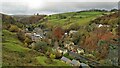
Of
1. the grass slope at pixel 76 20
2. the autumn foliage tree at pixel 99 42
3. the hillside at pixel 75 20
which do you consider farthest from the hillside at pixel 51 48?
the grass slope at pixel 76 20

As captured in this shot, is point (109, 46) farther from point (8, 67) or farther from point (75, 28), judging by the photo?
point (75, 28)

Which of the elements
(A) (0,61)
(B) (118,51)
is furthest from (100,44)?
(A) (0,61)

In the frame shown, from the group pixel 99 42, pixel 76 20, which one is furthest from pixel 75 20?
pixel 99 42

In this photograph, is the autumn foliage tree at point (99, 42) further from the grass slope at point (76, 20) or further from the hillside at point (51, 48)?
the grass slope at point (76, 20)

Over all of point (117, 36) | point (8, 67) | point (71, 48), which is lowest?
point (71, 48)

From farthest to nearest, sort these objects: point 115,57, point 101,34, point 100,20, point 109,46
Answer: point 100,20 < point 101,34 < point 109,46 < point 115,57

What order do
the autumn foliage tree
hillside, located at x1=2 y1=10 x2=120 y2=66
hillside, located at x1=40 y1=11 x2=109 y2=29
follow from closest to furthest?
hillside, located at x1=2 y1=10 x2=120 y2=66 < the autumn foliage tree < hillside, located at x1=40 y1=11 x2=109 y2=29

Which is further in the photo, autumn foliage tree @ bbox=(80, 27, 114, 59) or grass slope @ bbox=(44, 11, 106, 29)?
grass slope @ bbox=(44, 11, 106, 29)

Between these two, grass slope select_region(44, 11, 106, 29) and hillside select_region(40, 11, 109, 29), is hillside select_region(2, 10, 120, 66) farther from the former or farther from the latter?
grass slope select_region(44, 11, 106, 29)

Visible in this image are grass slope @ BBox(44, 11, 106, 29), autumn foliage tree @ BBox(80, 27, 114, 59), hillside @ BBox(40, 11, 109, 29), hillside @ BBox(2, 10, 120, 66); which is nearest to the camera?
hillside @ BBox(2, 10, 120, 66)

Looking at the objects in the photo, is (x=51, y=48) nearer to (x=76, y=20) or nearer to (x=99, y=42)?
(x=99, y=42)

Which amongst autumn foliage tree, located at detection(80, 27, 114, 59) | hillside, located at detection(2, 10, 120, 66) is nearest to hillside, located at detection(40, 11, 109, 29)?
hillside, located at detection(2, 10, 120, 66)
